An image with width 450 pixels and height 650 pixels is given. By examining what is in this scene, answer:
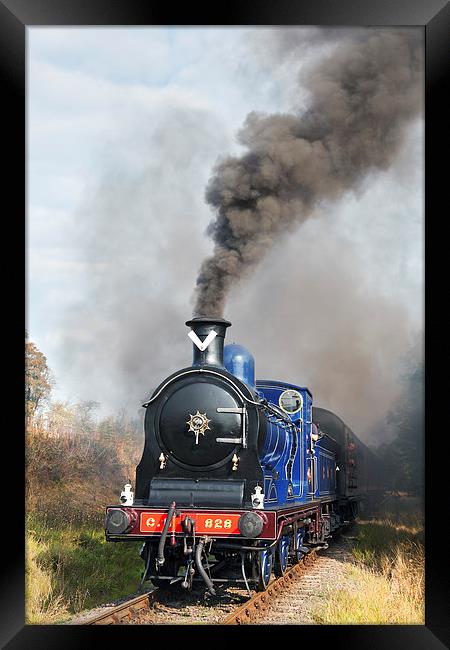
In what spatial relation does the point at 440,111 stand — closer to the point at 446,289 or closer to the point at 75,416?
the point at 446,289

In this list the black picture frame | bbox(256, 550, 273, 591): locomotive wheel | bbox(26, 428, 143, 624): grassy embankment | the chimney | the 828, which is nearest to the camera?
the black picture frame

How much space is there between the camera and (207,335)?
8883 mm

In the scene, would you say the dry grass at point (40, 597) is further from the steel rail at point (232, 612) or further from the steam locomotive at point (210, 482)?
the steam locomotive at point (210, 482)

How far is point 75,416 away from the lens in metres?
18.5

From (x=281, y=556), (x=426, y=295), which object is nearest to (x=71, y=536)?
(x=281, y=556)

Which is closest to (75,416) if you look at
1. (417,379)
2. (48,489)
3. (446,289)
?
(48,489)

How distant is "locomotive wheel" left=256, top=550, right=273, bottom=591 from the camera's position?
839 cm

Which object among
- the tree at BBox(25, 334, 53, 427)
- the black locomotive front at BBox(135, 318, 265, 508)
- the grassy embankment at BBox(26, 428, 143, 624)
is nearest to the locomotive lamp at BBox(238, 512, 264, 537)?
the black locomotive front at BBox(135, 318, 265, 508)

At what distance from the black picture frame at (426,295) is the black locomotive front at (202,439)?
174cm

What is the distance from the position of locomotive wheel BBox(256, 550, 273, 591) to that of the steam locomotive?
0.05 ft

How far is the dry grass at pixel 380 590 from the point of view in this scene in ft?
26.1

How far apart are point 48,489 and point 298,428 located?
5.42 meters

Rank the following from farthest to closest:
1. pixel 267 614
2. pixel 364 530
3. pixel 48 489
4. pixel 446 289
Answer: pixel 364 530
pixel 48 489
pixel 267 614
pixel 446 289

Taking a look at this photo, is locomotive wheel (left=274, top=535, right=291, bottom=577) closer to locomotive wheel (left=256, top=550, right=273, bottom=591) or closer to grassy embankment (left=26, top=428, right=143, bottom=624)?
locomotive wheel (left=256, top=550, right=273, bottom=591)
